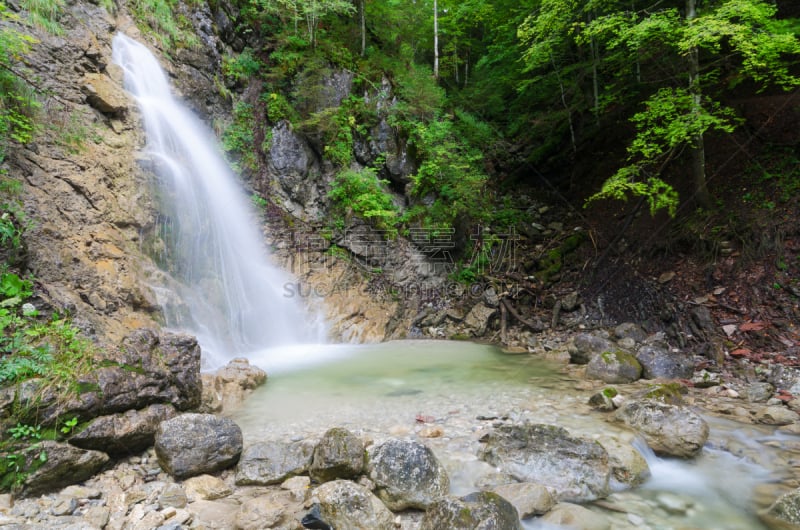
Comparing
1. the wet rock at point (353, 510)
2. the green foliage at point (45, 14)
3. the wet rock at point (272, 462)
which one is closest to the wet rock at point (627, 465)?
the wet rock at point (353, 510)

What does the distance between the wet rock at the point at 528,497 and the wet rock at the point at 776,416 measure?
126 inches

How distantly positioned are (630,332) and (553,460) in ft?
15.9

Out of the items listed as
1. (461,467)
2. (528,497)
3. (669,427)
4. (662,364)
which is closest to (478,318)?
(662,364)

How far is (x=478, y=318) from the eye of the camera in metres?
9.79

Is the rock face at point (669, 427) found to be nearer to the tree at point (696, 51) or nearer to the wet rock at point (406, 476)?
the wet rock at point (406, 476)

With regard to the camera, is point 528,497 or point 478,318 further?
point 478,318

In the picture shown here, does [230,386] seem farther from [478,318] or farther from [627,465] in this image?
[478,318]

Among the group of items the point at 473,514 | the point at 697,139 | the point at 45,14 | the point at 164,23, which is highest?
the point at 164,23

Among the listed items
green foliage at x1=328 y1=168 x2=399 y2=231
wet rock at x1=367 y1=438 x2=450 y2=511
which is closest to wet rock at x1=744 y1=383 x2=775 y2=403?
wet rock at x1=367 y1=438 x2=450 y2=511

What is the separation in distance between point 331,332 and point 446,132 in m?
6.67

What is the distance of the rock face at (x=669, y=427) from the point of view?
3.86 meters

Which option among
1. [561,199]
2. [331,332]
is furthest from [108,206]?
[561,199]

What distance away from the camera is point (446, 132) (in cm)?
1124

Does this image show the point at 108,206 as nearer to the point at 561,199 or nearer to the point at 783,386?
the point at 783,386
